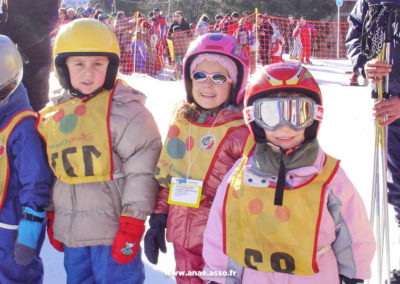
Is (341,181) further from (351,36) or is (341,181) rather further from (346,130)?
(346,130)

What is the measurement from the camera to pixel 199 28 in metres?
14.3

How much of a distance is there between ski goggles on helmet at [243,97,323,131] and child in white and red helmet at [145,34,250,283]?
190 millimetres

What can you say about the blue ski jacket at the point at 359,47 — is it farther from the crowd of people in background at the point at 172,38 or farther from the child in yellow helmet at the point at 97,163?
the crowd of people in background at the point at 172,38

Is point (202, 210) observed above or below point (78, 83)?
below

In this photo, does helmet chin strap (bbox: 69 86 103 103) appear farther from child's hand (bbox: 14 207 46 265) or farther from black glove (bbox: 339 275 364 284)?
black glove (bbox: 339 275 364 284)

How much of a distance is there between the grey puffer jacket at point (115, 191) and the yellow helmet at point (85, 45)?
26cm

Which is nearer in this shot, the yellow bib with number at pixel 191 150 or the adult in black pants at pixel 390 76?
the yellow bib with number at pixel 191 150

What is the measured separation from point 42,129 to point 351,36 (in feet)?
6.80

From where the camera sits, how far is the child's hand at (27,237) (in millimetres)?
2102

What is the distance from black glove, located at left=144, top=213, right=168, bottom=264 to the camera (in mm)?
2029

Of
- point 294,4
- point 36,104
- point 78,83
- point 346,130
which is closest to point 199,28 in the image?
point 346,130

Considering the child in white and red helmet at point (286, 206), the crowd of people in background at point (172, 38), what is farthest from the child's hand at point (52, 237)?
the crowd of people in background at point (172, 38)

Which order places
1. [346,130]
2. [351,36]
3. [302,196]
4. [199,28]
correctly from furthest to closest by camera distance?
[199,28] < [346,130] < [351,36] < [302,196]

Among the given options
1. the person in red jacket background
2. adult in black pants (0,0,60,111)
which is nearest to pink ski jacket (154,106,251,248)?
adult in black pants (0,0,60,111)
